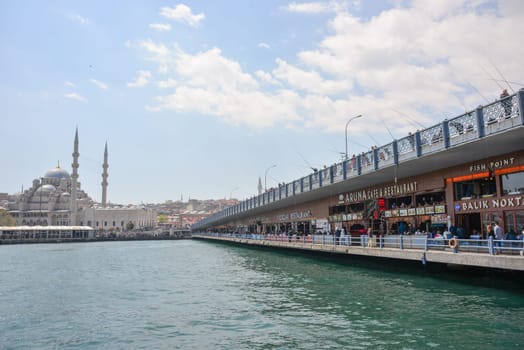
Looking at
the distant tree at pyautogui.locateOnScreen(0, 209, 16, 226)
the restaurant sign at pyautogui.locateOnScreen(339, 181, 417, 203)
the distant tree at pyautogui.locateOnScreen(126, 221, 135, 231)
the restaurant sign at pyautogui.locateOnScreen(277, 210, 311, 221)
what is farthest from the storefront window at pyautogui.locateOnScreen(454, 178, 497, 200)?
the distant tree at pyautogui.locateOnScreen(126, 221, 135, 231)

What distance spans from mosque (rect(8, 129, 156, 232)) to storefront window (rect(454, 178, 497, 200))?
485ft

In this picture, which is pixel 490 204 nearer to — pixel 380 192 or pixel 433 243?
pixel 433 243

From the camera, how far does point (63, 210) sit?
543 feet

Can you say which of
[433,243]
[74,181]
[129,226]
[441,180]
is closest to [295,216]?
[441,180]

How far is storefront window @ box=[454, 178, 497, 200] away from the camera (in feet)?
73.1

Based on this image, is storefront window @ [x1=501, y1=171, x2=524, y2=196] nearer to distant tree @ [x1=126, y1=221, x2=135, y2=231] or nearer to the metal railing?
the metal railing

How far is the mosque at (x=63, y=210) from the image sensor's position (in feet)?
529

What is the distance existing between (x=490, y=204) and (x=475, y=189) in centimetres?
133

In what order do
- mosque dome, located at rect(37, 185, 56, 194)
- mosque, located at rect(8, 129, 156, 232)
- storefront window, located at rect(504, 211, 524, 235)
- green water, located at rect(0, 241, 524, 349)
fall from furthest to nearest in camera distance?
mosque dome, located at rect(37, 185, 56, 194) < mosque, located at rect(8, 129, 156, 232) < storefront window, located at rect(504, 211, 524, 235) < green water, located at rect(0, 241, 524, 349)

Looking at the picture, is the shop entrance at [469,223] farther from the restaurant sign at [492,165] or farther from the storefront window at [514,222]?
the restaurant sign at [492,165]

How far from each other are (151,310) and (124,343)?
4.56 metres

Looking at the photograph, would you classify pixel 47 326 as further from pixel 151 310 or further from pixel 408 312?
pixel 408 312

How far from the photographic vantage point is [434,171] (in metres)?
26.6

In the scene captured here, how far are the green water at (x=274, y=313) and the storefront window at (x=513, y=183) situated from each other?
4421 mm
